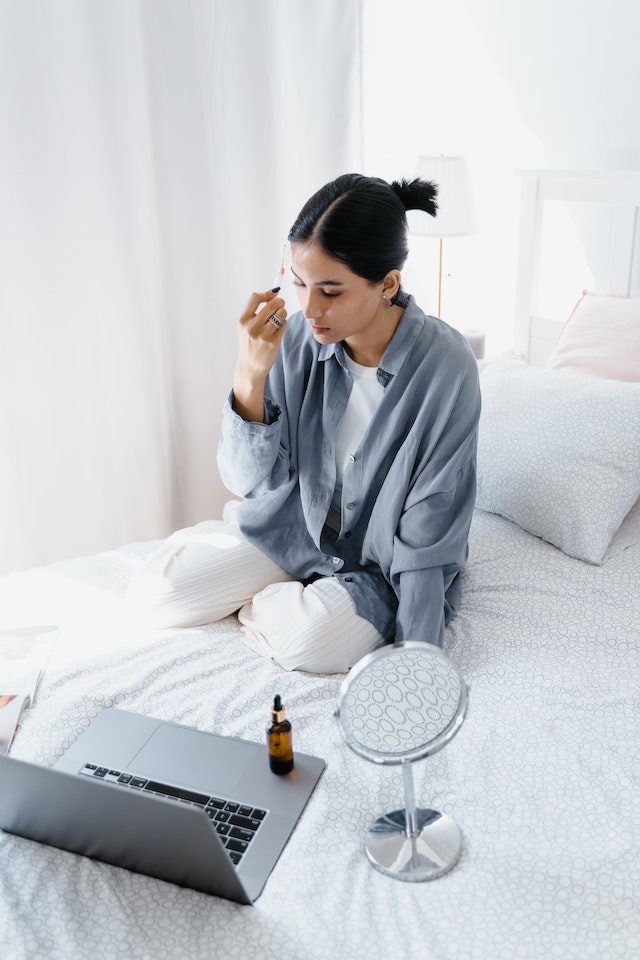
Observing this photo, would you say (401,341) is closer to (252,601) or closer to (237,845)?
(252,601)

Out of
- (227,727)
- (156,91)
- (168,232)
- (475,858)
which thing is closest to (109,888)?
(227,727)

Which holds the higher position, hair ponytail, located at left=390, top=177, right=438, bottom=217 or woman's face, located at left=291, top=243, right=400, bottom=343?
hair ponytail, located at left=390, top=177, right=438, bottom=217

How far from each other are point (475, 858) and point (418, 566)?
549 mm

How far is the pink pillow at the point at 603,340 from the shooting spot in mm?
2088

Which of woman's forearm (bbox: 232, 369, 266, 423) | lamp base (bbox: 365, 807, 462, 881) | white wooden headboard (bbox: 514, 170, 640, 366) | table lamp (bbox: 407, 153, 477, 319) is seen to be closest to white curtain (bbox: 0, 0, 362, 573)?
table lamp (bbox: 407, 153, 477, 319)

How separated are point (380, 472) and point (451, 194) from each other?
1.13 metres

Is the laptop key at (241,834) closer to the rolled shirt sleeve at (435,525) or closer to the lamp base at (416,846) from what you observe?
the lamp base at (416,846)

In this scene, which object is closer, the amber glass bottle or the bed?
the bed

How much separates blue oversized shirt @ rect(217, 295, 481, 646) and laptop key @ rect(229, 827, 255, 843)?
1.54ft

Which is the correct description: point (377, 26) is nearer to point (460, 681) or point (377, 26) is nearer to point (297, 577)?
point (297, 577)

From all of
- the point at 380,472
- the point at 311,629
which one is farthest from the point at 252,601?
the point at 380,472

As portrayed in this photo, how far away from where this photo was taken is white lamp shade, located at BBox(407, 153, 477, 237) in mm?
2473

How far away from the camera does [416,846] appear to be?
1140mm

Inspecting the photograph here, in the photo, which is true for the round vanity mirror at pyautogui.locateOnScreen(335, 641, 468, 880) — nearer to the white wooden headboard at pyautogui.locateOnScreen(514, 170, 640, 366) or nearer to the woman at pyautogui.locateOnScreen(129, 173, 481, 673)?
the woman at pyautogui.locateOnScreen(129, 173, 481, 673)
